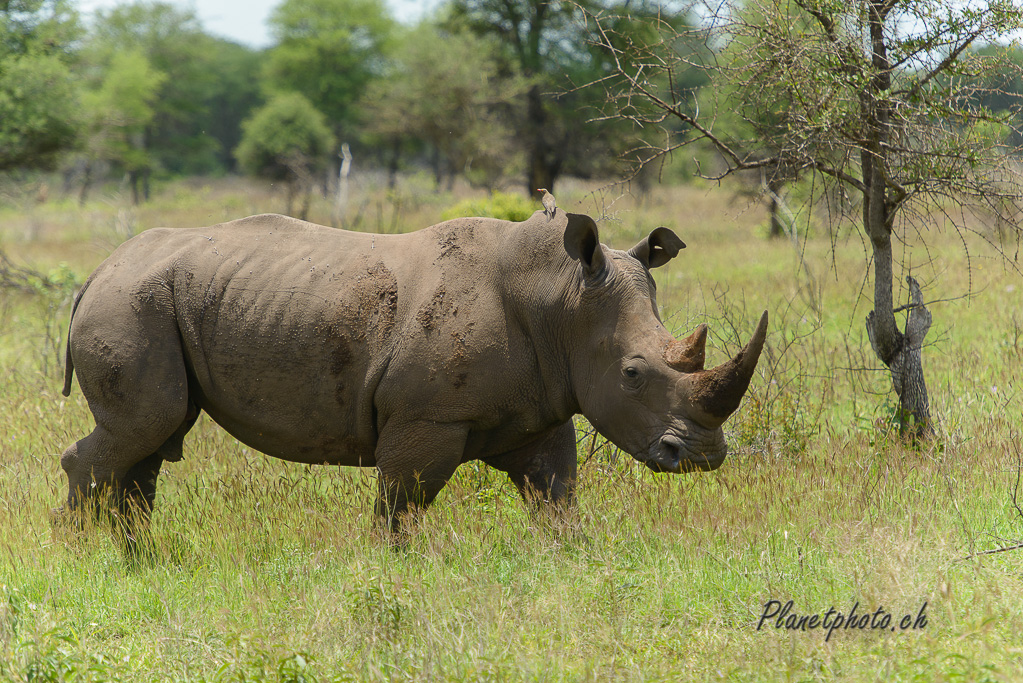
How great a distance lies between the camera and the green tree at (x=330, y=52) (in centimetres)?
5441

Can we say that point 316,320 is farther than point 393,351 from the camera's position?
Yes

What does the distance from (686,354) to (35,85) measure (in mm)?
14672

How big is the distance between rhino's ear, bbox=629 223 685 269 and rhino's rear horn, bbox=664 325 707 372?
2.05 ft

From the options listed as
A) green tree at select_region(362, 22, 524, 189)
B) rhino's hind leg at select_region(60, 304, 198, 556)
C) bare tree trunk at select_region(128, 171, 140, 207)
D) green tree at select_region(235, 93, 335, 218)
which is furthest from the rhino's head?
bare tree trunk at select_region(128, 171, 140, 207)


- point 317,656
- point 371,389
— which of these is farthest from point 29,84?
point 317,656

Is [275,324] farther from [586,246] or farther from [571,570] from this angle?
[571,570]

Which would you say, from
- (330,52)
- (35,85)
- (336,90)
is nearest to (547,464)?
(35,85)

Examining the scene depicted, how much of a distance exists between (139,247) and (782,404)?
4.44 metres

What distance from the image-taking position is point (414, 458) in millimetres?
4391

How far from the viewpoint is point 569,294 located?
442 centimetres

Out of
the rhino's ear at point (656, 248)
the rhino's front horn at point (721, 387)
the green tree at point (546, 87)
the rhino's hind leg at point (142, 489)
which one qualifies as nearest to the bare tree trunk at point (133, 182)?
the green tree at point (546, 87)

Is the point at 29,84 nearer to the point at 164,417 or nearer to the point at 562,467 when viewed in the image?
the point at 164,417

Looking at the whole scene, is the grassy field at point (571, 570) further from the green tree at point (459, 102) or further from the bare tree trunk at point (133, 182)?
the bare tree trunk at point (133, 182)

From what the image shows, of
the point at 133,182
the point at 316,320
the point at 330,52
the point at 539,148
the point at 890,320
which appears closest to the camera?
the point at 316,320
